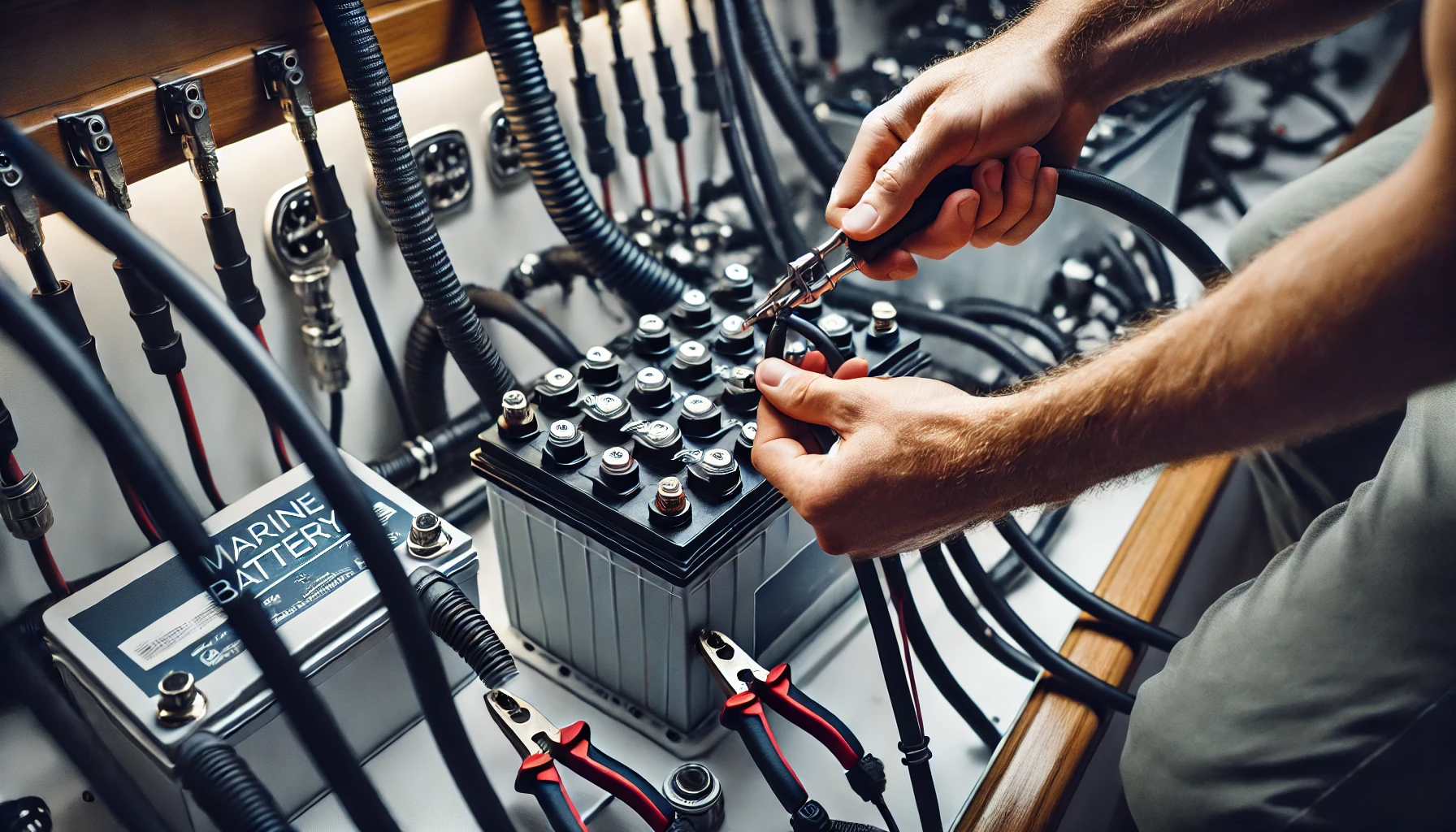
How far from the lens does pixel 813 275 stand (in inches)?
28.5

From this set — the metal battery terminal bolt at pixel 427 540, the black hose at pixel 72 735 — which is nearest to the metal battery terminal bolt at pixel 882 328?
the metal battery terminal bolt at pixel 427 540

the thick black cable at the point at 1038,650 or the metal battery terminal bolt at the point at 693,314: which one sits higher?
the metal battery terminal bolt at the point at 693,314

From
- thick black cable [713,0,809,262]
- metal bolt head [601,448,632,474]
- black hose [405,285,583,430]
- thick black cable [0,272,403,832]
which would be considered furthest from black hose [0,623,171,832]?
thick black cable [713,0,809,262]

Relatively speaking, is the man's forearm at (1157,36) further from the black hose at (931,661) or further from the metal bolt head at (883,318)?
the black hose at (931,661)

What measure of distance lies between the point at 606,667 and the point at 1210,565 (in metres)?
0.77

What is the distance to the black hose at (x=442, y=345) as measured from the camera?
3.25ft

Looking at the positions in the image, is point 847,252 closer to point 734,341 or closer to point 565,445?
point 734,341

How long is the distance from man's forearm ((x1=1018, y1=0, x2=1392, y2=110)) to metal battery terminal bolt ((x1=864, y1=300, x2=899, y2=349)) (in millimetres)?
266

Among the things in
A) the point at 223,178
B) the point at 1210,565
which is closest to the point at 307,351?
the point at 223,178

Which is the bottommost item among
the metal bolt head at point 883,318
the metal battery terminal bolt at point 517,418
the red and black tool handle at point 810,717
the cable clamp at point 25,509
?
the red and black tool handle at point 810,717

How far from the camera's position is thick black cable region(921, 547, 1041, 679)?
0.82 metres

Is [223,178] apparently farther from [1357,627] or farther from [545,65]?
[1357,627]

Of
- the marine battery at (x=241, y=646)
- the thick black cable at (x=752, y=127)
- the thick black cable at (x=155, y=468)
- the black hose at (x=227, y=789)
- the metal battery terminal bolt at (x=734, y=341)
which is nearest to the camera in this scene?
the thick black cable at (x=155, y=468)

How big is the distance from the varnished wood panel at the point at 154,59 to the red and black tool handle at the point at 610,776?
58 cm
